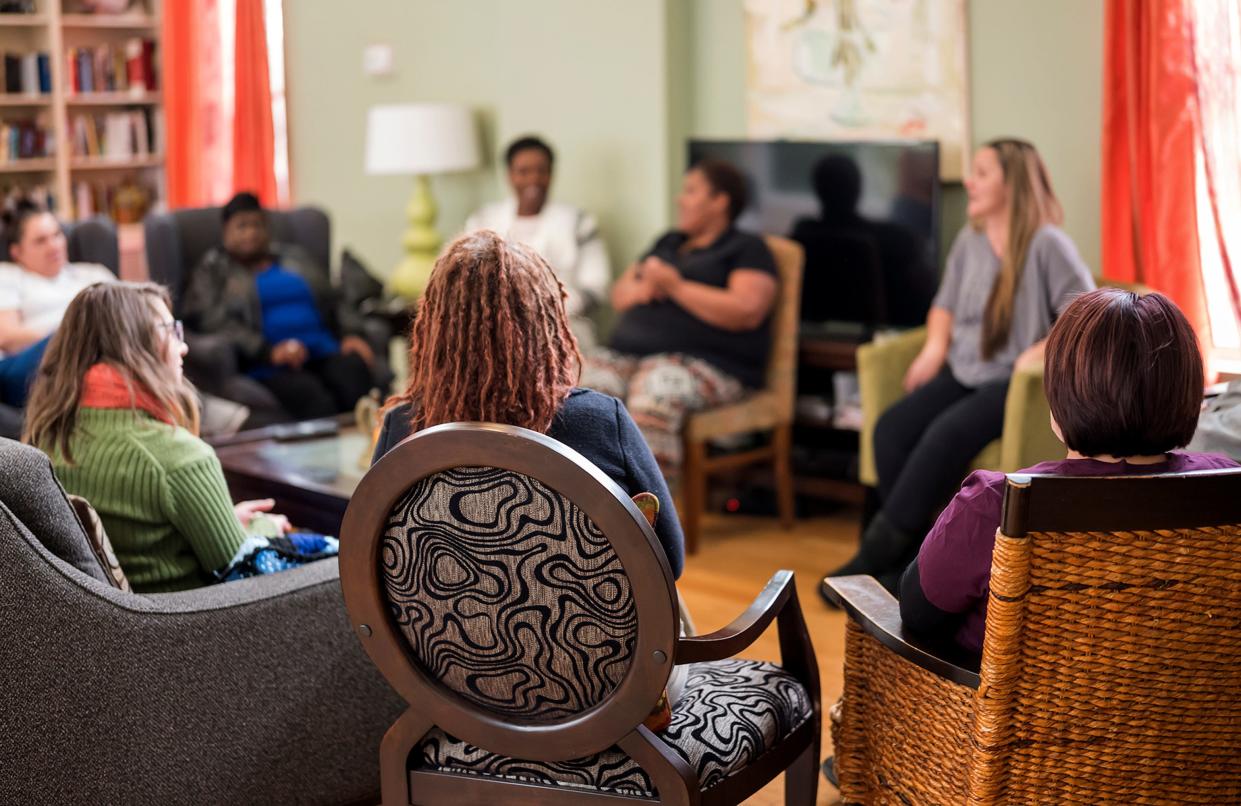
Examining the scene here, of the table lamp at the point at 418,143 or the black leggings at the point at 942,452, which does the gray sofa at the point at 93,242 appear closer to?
the table lamp at the point at 418,143

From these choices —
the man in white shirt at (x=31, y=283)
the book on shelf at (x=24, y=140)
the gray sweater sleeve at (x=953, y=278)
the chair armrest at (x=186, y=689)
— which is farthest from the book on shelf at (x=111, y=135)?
the chair armrest at (x=186, y=689)

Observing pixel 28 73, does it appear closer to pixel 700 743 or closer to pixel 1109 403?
pixel 700 743

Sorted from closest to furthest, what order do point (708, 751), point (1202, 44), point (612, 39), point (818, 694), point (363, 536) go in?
point (363, 536), point (708, 751), point (818, 694), point (1202, 44), point (612, 39)

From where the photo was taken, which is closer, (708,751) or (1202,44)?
(708,751)

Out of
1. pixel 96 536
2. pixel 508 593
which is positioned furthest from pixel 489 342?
pixel 96 536

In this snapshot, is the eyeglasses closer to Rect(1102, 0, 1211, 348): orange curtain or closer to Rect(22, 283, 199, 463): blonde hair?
Rect(22, 283, 199, 463): blonde hair

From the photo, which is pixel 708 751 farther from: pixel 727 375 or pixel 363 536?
pixel 727 375

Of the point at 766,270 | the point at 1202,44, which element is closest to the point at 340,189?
the point at 766,270

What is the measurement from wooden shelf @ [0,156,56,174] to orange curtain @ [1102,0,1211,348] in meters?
5.20

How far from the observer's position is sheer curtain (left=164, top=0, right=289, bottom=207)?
21.6ft

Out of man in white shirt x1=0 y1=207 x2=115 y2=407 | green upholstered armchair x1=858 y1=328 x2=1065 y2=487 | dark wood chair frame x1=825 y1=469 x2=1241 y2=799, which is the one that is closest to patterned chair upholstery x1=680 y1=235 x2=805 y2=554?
green upholstered armchair x1=858 y1=328 x2=1065 y2=487

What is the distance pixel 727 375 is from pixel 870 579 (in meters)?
2.18

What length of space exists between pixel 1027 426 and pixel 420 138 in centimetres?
283

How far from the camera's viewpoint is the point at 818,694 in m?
2.07
